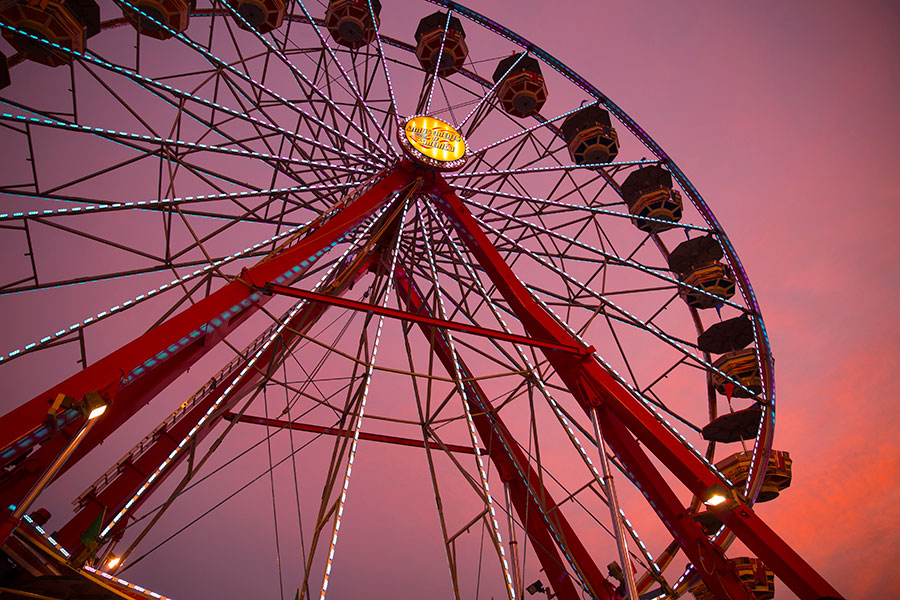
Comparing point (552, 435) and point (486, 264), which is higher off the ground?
point (552, 435)

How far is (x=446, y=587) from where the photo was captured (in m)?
37.3

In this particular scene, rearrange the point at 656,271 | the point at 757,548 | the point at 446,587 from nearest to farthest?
the point at 757,548, the point at 656,271, the point at 446,587

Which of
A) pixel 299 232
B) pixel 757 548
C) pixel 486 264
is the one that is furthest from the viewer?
pixel 486 264

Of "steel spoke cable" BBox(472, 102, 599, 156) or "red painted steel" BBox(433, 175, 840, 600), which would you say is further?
"steel spoke cable" BBox(472, 102, 599, 156)

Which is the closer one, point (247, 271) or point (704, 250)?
point (247, 271)

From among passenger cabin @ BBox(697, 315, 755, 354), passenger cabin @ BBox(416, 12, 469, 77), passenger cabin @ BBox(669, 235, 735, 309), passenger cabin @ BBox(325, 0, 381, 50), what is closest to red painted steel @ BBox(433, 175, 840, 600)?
passenger cabin @ BBox(669, 235, 735, 309)

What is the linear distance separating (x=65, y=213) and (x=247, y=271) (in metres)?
2.53

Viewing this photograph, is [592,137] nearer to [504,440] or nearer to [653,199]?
[653,199]

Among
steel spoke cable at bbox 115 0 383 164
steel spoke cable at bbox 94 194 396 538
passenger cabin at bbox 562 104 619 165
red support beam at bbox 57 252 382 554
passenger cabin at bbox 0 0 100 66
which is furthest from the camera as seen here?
passenger cabin at bbox 562 104 619 165

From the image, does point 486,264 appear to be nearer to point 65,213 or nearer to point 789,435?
point 65,213

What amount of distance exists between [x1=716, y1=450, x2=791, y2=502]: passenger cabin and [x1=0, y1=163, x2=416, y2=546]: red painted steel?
27.6ft

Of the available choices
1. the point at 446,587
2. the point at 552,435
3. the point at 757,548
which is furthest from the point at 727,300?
the point at 446,587

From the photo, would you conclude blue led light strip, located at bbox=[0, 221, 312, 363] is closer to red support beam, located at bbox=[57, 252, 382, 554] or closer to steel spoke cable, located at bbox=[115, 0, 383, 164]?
red support beam, located at bbox=[57, 252, 382, 554]

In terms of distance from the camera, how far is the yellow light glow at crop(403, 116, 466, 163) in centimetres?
1031
